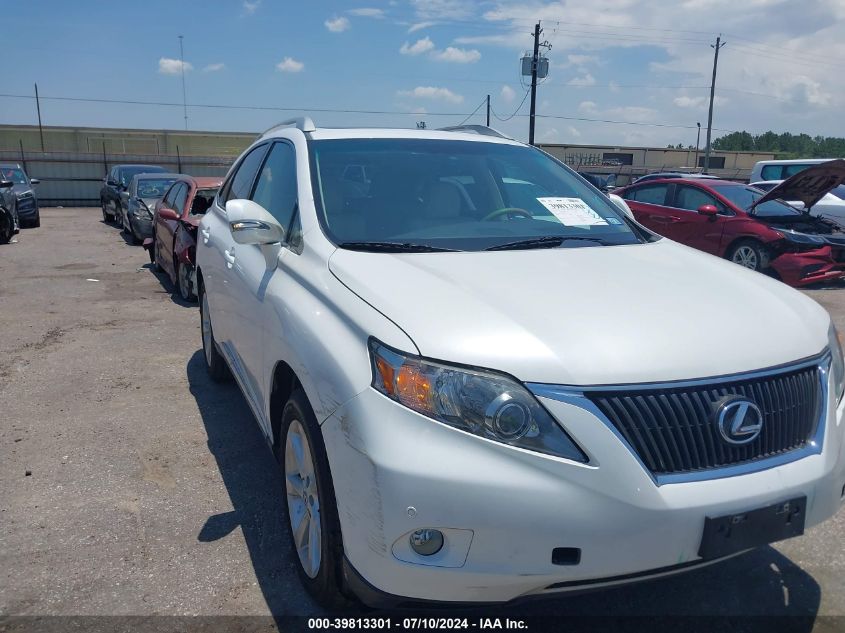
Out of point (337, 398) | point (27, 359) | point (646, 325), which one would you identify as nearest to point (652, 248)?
point (646, 325)

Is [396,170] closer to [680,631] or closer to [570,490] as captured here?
[570,490]

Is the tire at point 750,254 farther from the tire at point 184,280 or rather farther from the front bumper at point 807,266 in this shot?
the tire at point 184,280

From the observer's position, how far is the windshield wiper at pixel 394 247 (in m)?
2.99

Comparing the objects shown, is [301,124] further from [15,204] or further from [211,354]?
[15,204]

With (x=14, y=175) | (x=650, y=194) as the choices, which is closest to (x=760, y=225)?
(x=650, y=194)

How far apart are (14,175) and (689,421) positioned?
19879mm


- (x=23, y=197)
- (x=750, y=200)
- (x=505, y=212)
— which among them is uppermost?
→ (x=505, y=212)

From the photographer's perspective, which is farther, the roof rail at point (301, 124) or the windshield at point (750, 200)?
the windshield at point (750, 200)

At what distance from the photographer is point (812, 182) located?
961cm

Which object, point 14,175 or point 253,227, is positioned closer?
point 253,227

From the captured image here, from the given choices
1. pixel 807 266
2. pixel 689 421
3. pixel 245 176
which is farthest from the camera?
pixel 807 266

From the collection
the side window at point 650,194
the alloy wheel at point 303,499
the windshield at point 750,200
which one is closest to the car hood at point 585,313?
the alloy wheel at point 303,499

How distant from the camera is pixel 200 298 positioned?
5.62 m

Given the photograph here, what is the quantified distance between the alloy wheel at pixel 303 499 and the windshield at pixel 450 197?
84cm
